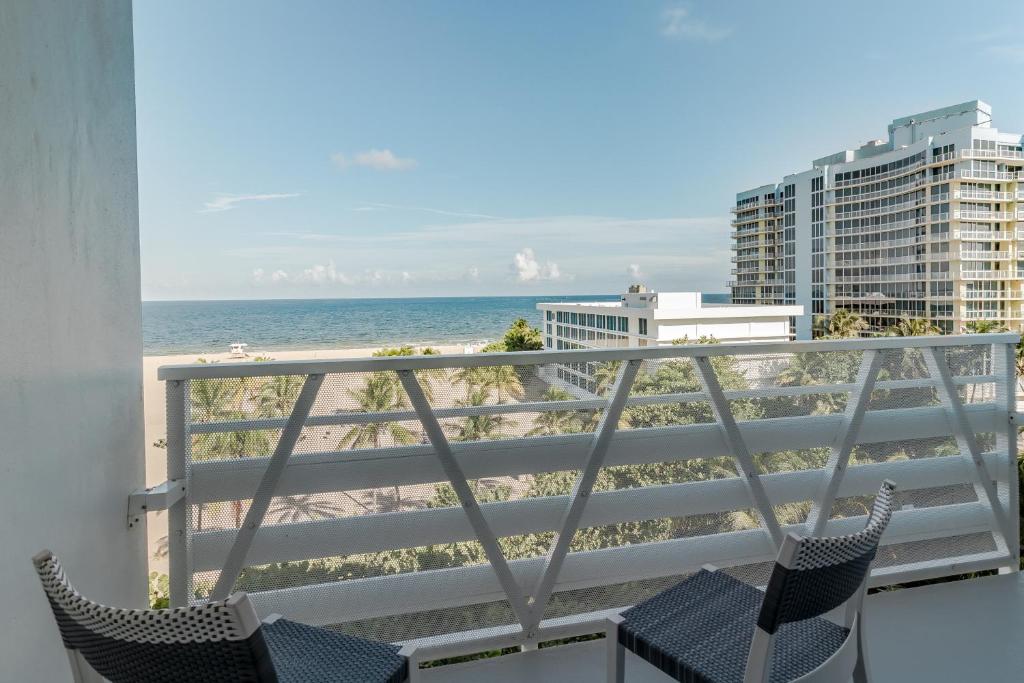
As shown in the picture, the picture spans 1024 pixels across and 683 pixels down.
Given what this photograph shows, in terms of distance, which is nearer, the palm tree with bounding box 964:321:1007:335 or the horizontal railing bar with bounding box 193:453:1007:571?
the horizontal railing bar with bounding box 193:453:1007:571

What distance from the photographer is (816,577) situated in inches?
41.6

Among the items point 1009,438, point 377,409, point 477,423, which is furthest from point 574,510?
point 1009,438

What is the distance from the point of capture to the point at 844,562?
3.56 ft

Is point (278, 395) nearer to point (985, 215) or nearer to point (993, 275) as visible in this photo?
point (993, 275)

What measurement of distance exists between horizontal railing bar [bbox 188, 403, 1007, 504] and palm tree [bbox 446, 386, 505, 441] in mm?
23

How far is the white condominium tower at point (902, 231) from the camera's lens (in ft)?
54.4

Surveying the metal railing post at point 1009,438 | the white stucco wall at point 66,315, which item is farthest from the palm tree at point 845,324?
the white stucco wall at point 66,315

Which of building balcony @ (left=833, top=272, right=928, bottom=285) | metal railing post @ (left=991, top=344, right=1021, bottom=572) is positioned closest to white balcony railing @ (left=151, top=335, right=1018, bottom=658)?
→ metal railing post @ (left=991, top=344, right=1021, bottom=572)

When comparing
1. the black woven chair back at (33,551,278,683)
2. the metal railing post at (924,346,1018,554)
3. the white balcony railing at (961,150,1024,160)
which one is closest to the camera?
the black woven chair back at (33,551,278,683)

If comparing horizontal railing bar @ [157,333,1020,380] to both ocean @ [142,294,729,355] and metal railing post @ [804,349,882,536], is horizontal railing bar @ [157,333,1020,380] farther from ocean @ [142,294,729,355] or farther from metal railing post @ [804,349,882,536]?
ocean @ [142,294,729,355]

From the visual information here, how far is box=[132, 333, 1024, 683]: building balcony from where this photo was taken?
179cm

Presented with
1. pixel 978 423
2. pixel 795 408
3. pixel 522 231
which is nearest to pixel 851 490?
pixel 795 408

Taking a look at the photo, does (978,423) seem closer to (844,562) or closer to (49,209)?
(844,562)

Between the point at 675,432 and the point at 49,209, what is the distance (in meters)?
1.71
